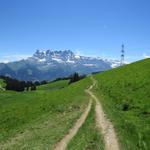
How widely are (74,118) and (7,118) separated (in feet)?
50.8

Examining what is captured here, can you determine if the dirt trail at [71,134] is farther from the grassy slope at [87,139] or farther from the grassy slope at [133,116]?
the grassy slope at [133,116]

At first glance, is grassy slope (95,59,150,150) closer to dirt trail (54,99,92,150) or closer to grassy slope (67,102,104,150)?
grassy slope (67,102,104,150)

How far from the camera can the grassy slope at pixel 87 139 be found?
2333 centimetres

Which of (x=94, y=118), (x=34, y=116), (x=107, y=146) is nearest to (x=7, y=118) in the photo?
(x=34, y=116)

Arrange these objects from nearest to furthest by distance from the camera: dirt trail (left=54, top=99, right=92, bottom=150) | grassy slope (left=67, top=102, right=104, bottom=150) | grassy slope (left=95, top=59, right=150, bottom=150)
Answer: grassy slope (left=67, top=102, right=104, bottom=150) → dirt trail (left=54, top=99, right=92, bottom=150) → grassy slope (left=95, top=59, right=150, bottom=150)

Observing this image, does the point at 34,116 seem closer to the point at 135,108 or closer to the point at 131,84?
the point at 135,108

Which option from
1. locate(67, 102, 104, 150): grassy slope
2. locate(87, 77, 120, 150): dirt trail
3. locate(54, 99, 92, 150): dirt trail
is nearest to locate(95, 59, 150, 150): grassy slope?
locate(87, 77, 120, 150): dirt trail

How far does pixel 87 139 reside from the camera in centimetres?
2516

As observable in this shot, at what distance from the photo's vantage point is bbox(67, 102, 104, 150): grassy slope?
2333 centimetres

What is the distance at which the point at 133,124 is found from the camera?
29.5m

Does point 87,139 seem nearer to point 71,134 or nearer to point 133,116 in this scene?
point 71,134

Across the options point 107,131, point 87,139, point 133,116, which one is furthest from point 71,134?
point 133,116

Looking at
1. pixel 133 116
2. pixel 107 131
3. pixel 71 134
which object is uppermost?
pixel 133 116

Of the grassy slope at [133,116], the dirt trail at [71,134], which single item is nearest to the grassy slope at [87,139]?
the dirt trail at [71,134]
